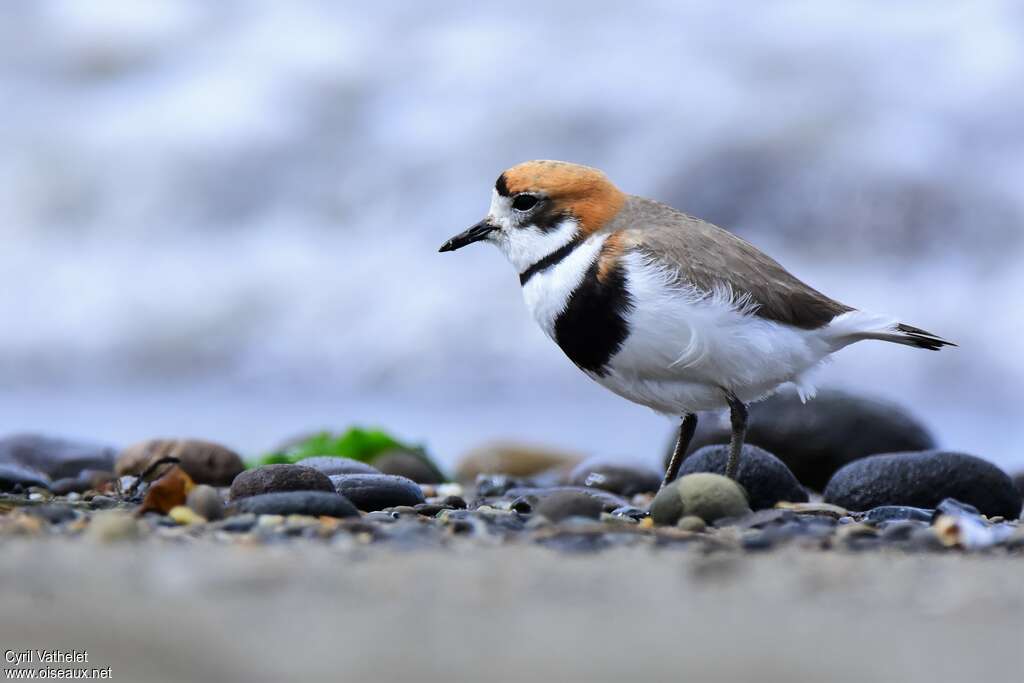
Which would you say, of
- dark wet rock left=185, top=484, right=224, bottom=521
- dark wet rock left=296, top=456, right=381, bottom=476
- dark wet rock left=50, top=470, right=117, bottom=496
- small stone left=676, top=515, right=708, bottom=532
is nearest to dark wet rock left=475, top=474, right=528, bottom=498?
dark wet rock left=296, top=456, right=381, bottom=476

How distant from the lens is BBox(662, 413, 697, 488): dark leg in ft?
16.5

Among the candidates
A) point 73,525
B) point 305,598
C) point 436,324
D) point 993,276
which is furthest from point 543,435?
point 305,598

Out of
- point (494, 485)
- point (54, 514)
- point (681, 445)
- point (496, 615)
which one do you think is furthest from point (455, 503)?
point (496, 615)

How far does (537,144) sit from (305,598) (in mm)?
11469

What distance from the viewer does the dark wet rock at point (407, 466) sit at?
6223 mm

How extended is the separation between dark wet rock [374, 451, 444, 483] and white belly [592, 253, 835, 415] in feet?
5.91

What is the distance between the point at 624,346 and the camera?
448 cm

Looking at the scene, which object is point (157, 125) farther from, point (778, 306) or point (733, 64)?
point (778, 306)

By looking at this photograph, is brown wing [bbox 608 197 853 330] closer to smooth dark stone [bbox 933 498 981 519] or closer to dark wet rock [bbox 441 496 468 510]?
smooth dark stone [bbox 933 498 981 519]

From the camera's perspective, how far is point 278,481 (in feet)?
14.1

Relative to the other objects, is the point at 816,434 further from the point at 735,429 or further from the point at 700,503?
the point at 700,503

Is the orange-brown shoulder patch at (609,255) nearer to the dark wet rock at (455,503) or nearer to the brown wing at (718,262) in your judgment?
the brown wing at (718,262)

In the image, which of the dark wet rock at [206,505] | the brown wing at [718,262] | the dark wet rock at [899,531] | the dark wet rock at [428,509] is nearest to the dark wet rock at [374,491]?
the dark wet rock at [428,509]

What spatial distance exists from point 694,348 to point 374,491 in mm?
1304
